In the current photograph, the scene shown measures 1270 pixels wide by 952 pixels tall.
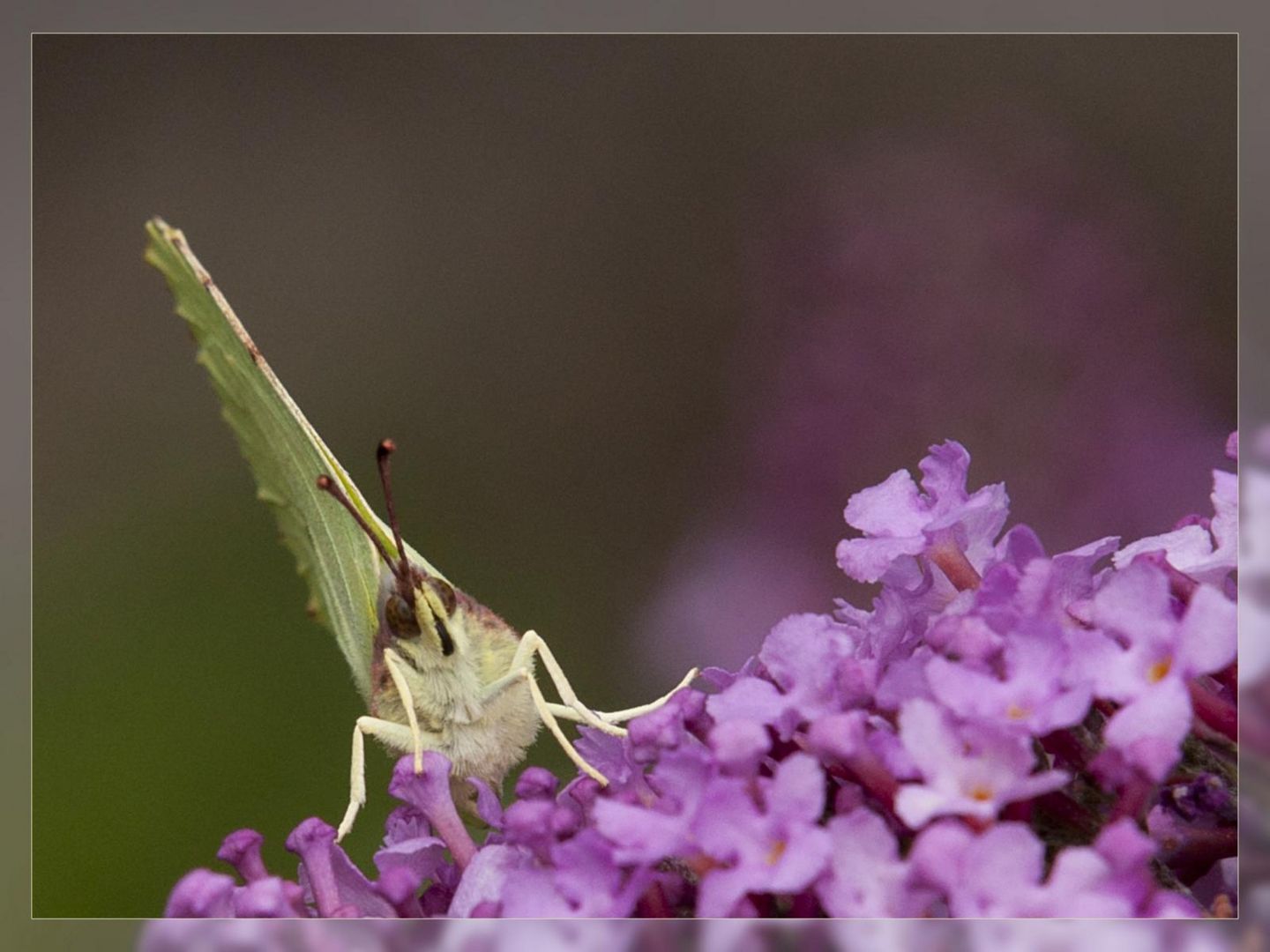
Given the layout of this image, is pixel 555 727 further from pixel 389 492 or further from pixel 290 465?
pixel 290 465

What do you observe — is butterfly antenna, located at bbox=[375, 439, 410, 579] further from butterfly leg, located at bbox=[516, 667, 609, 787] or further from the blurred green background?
the blurred green background

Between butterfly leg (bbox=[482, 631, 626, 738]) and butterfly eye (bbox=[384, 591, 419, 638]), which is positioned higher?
butterfly eye (bbox=[384, 591, 419, 638])

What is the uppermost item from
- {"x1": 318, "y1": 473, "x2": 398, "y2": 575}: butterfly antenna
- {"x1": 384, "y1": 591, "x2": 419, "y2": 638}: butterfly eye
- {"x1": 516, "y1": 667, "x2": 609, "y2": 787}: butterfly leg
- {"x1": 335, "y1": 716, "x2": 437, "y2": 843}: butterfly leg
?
{"x1": 318, "y1": 473, "x2": 398, "y2": 575}: butterfly antenna

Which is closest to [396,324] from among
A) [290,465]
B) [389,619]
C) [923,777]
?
[290,465]

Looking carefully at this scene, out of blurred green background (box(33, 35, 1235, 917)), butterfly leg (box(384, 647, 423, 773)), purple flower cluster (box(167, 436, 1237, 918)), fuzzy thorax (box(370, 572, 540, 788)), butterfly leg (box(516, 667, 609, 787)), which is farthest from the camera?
blurred green background (box(33, 35, 1235, 917))

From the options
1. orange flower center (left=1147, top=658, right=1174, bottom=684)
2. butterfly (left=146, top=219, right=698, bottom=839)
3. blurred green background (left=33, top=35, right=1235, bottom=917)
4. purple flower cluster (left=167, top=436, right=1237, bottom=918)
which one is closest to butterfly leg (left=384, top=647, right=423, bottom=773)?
butterfly (left=146, top=219, right=698, bottom=839)

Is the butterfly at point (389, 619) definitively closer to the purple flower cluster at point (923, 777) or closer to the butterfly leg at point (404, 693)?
the butterfly leg at point (404, 693)

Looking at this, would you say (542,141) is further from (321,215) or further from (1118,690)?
(1118,690)

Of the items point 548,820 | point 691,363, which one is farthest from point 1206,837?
point 691,363
